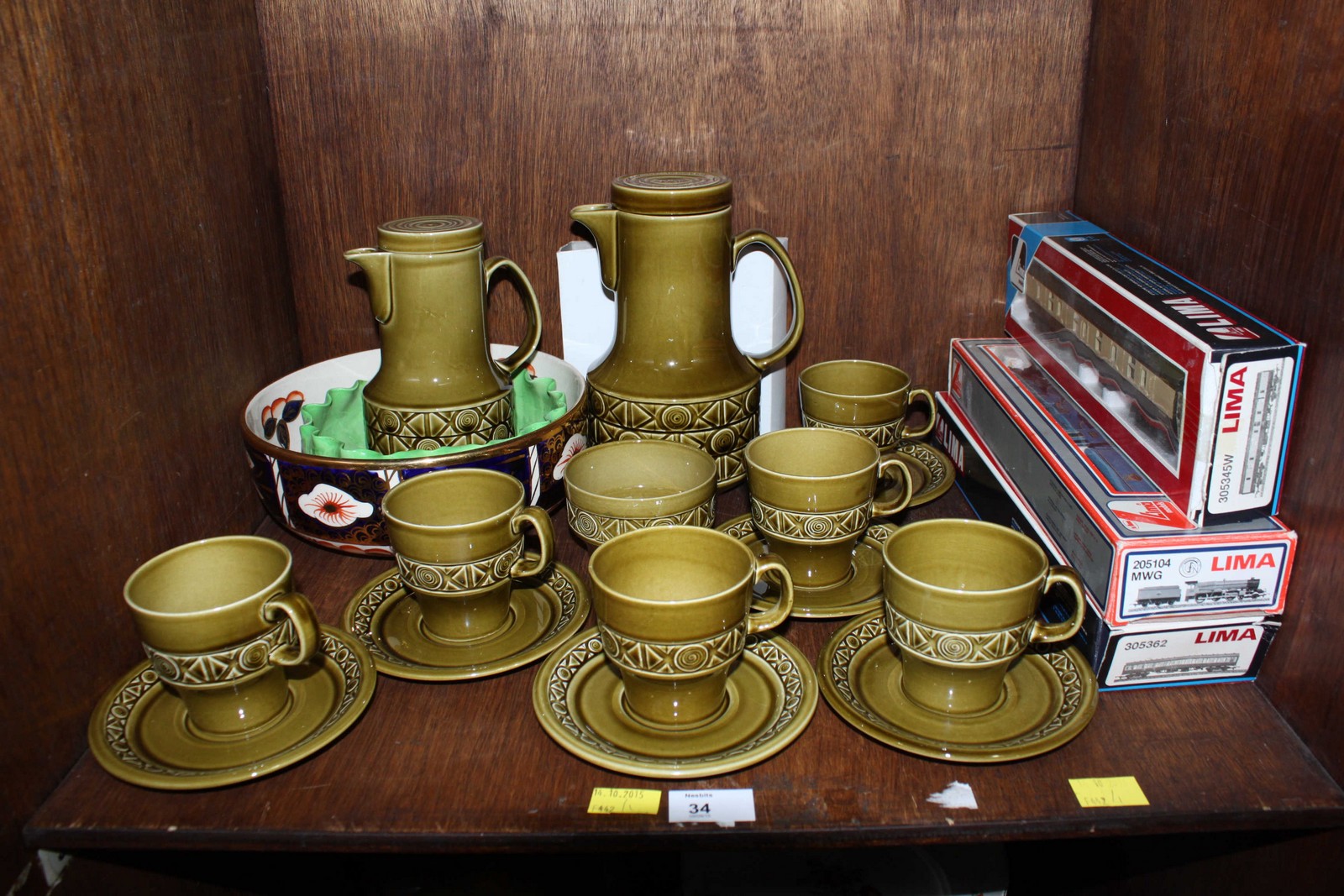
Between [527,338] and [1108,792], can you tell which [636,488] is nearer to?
[527,338]

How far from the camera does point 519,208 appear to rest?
1064 millimetres

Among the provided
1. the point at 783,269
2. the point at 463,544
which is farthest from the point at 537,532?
the point at 783,269

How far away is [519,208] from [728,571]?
0.51 metres

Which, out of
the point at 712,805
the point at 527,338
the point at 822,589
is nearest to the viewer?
the point at 712,805

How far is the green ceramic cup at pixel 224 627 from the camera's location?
0.66 metres

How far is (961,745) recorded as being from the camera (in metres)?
0.68

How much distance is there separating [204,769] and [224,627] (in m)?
0.09

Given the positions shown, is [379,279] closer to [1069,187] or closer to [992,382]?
[992,382]

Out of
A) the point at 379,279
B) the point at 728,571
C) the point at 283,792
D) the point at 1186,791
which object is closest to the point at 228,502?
the point at 379,279

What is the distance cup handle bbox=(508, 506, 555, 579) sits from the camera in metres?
0.77

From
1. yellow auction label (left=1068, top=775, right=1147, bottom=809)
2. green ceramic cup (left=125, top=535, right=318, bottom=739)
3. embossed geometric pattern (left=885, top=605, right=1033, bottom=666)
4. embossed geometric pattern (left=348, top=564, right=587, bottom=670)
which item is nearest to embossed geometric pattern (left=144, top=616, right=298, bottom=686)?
green ceramic cup (left=125, top=535, right=318, bottom=739)

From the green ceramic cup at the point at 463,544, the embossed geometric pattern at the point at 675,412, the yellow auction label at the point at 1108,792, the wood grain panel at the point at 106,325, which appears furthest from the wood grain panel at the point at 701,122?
the yellow auction label at the point at 1108,792

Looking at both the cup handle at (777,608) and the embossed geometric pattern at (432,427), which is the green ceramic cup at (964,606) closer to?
the cup handle at (777,608)

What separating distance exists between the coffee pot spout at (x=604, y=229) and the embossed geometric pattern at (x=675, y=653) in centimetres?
38
